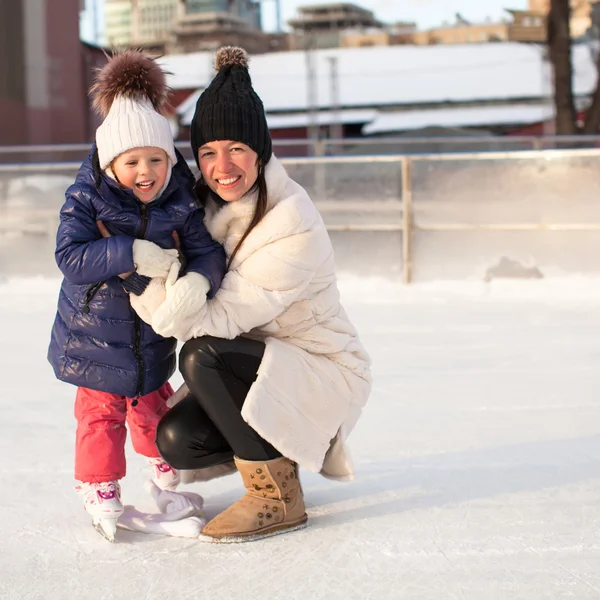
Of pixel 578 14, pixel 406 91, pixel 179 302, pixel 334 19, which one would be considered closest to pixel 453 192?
pixel 179 302

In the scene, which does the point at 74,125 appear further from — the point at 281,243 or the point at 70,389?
the point at 281,243

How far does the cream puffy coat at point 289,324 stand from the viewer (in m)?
2.22

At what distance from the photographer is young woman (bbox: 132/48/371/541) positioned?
2.22 m

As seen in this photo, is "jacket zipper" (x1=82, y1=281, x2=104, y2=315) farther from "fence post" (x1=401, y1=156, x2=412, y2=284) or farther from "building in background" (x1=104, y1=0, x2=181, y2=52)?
"building in background" (x1=104, y1=0, x2=181, y2=52)

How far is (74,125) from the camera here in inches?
645

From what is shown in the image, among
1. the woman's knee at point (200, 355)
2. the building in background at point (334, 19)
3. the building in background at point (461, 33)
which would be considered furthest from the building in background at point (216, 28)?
the woman's knee at point (200, 355)

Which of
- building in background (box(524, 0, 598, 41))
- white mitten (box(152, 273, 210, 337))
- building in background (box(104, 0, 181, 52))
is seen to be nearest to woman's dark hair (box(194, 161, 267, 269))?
white mitten (box(152, 273, 210, 337))

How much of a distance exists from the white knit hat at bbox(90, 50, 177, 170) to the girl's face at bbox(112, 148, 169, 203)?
0.02m

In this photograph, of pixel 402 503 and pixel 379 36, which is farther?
pixel 379 36

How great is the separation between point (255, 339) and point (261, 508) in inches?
14.9

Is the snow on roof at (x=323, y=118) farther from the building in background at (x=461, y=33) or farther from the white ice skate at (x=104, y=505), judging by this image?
the building in background at (x=461, y=33)

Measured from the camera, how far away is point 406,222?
7.35 meters

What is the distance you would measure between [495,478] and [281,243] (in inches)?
38.4

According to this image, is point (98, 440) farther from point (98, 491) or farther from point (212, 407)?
point (212, 407)
